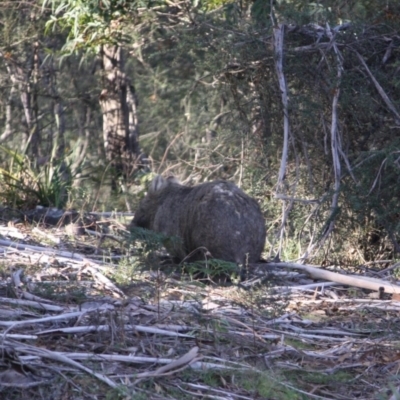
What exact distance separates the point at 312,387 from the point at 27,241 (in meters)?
4.10

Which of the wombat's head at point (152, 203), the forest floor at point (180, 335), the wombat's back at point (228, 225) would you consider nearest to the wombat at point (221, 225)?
the wombat's back at point (228, 225)

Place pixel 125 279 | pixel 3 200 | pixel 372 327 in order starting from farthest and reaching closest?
pixel 3 200
pixel 125 279
pixel 372 327

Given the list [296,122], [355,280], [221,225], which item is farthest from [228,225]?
[296,122]

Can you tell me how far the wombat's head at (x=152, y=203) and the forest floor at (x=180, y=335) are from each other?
1.74m

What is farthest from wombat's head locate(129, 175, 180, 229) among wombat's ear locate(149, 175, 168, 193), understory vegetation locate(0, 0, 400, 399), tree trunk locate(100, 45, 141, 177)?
tree trunk locate(100, 45, 141, 177)

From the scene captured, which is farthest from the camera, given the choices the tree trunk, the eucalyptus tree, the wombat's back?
the tree trunk

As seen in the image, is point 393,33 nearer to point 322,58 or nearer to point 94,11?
point 322,58

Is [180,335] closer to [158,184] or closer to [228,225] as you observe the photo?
[228,225]

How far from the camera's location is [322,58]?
8742 mm

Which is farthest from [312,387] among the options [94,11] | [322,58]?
[94,11]

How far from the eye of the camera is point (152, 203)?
909cm

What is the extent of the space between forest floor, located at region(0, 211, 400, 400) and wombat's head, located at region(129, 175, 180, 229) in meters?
1.74

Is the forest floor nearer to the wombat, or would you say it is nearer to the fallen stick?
the fallen stick

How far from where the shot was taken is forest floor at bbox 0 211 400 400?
443 cm
